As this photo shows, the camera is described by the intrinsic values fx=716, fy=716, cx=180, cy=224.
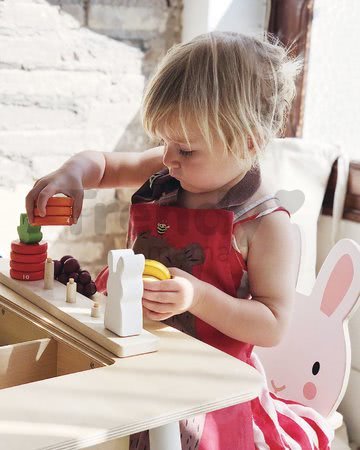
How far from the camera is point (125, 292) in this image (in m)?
0.88

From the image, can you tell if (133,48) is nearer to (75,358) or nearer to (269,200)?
(269,200)

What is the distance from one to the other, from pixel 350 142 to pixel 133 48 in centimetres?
70

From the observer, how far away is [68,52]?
80.2 inches

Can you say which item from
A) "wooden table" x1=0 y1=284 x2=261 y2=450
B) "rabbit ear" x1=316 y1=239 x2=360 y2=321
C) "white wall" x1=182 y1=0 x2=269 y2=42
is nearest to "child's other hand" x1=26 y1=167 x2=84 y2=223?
"wooden table" x1=0 y1=284 x2=261 y2=450

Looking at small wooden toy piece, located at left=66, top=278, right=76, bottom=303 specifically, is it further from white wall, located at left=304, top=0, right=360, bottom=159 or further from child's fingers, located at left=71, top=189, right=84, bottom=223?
white wall, located at left=304, top=0, right=360, bottom=159

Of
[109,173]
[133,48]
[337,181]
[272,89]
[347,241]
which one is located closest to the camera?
[272,89]

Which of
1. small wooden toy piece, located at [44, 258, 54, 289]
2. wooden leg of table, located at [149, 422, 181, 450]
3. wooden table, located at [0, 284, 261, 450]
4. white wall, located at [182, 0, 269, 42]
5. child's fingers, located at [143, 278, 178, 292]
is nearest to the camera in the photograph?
wooden table, located at [0, 284, 261, 450]

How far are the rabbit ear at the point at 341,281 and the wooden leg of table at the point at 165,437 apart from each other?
756 mm

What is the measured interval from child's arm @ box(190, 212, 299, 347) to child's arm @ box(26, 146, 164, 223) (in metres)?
0.26

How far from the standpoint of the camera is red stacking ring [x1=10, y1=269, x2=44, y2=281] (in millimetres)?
1105

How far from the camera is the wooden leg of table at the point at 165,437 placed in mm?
783

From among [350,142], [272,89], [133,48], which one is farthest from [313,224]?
[272,89]

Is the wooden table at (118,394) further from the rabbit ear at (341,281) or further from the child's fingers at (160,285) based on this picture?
the rabbit ear at (341,281)

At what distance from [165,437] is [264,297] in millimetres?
420
